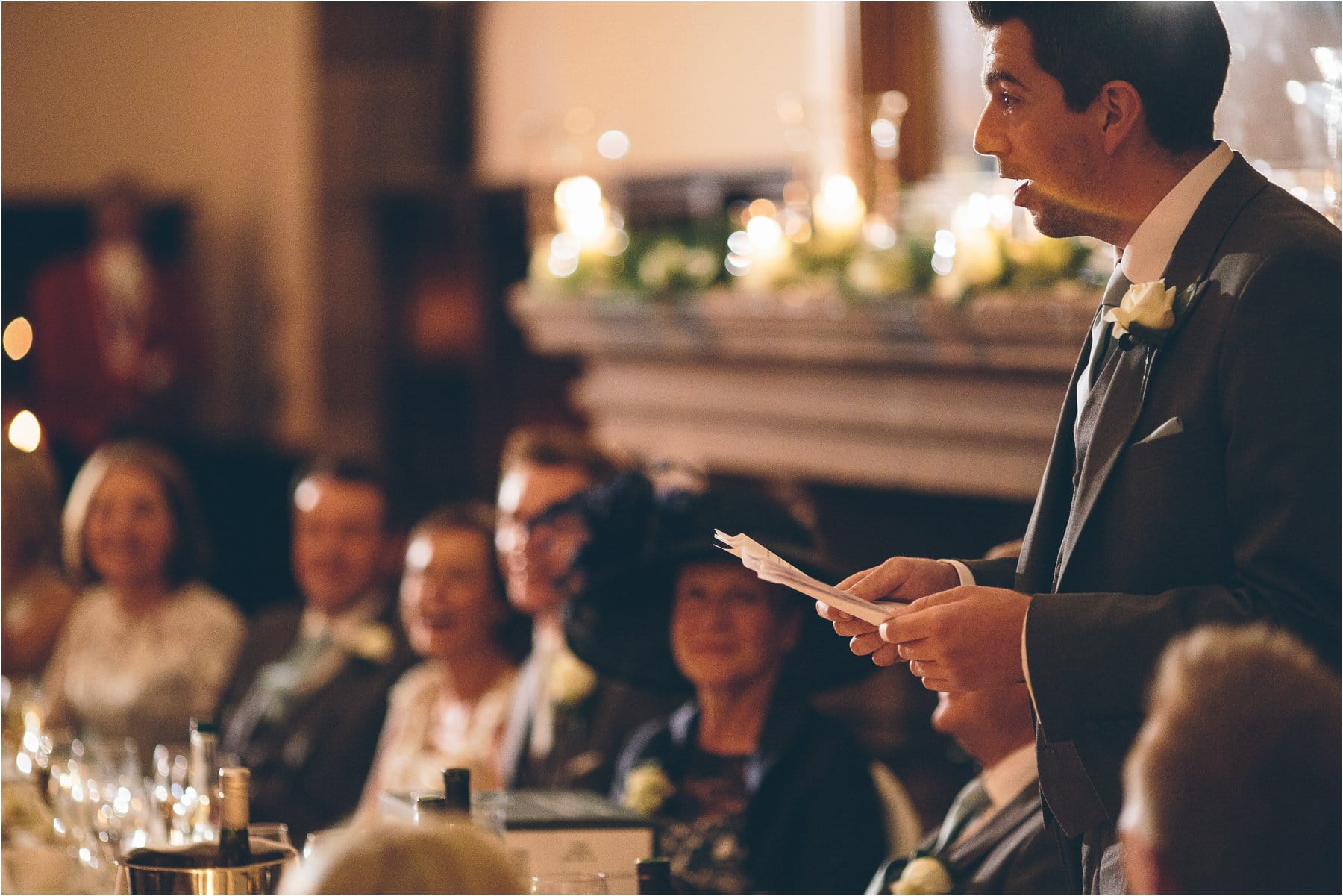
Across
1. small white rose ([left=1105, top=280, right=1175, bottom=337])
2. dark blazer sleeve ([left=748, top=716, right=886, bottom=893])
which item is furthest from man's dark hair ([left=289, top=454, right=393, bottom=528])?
small white rose ([left=1105, top=280, right=1175, bottom=337])

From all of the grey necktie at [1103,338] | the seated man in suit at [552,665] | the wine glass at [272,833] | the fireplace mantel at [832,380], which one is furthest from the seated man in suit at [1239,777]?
the fireplace mantel at [832,380]

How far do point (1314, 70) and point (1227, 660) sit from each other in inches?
82.8

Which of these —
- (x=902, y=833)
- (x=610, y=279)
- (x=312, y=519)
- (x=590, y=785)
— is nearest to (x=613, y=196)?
(x=610, y=279)

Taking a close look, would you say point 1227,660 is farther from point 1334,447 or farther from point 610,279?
point 610,279

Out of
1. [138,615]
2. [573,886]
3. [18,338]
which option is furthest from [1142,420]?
[18,338]

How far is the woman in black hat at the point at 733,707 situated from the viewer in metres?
2.29

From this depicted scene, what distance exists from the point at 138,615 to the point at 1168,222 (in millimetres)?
3394

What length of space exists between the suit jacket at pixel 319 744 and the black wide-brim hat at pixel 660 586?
1.07 meters

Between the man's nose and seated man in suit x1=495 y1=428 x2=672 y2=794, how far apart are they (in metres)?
1.43

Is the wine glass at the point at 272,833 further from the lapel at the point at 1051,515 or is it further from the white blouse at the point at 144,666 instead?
the white blouse at the point at 144,666

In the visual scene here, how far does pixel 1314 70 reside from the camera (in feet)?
9.18

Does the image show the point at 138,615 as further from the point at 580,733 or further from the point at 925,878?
the point at 925,878

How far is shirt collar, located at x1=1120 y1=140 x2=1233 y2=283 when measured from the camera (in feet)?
4.56

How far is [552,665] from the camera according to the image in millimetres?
3076
